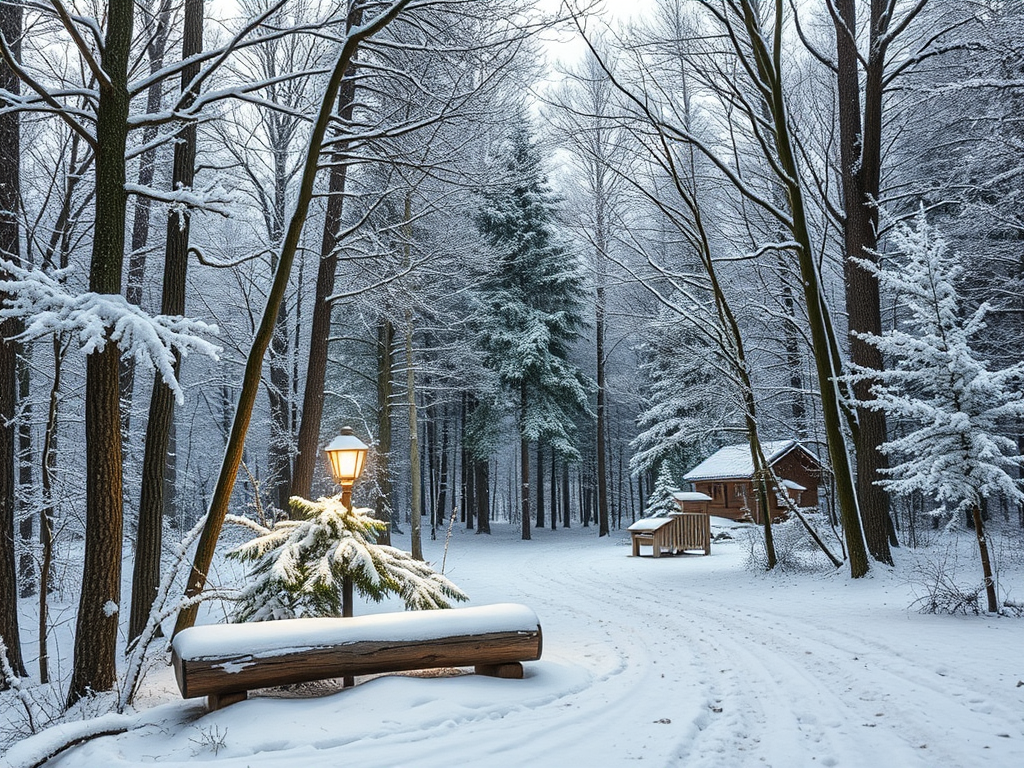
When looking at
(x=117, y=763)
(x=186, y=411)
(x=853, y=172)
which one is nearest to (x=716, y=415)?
(x=853, y=172)

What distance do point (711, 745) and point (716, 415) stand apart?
13955mm

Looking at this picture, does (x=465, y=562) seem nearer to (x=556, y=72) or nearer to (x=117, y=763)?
(x=556, y=72)

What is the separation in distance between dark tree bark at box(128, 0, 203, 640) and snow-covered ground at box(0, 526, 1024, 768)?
155 centimetres

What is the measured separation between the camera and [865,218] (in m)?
10.2

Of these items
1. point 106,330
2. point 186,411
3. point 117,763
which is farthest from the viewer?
point 186,411

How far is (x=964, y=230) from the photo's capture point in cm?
1376

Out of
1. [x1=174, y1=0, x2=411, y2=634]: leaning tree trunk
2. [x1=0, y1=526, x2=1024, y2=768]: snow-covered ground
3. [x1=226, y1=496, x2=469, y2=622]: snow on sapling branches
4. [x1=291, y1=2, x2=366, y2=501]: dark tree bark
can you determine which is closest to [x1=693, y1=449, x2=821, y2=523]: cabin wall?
[x1=291, y1=2, x2=366, y2=501]: dark tree bark

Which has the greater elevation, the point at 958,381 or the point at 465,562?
the point at 958,381

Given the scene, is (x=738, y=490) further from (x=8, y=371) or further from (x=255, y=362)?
(x=8, y=371)

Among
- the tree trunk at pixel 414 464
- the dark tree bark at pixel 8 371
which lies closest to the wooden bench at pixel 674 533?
the tree trunk at pixel 414 464

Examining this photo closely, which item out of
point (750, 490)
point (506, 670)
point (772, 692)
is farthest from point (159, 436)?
point (750, 490)

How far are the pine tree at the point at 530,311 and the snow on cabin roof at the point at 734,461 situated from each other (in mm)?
5053

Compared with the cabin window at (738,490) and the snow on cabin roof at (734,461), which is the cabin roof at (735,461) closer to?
the snow on cabin roof at (734,461)

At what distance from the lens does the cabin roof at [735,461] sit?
945 inches
